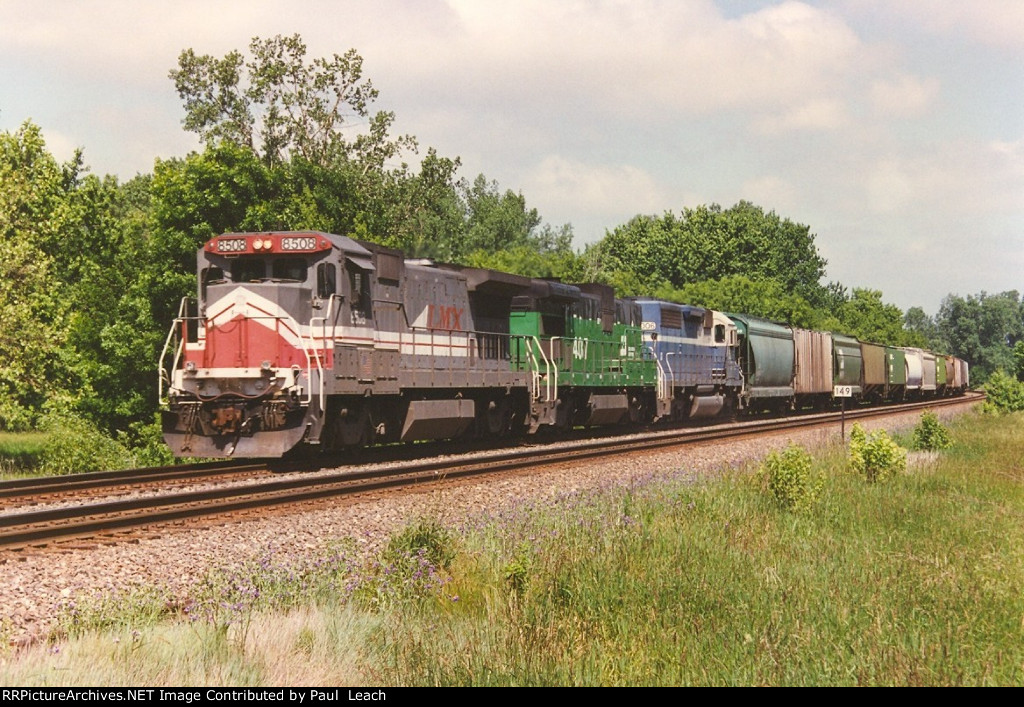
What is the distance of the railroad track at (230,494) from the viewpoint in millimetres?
11453

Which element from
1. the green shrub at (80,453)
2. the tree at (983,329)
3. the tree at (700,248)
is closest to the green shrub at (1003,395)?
the green shrub at (80,453)

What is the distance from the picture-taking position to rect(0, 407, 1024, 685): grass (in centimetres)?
643

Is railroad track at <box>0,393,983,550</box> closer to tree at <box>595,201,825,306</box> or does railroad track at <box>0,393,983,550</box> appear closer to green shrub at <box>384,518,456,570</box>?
green shrub at <box>384,518,456,570</box>

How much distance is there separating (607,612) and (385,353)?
1250cm

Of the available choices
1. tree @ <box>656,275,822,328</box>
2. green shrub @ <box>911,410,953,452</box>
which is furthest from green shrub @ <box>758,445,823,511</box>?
tree @ <box>656,275,822,328</box>

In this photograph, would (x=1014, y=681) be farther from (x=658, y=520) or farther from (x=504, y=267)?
(x=504, y=267)

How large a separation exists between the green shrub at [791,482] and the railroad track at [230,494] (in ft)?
16.3

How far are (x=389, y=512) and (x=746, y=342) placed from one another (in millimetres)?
27577

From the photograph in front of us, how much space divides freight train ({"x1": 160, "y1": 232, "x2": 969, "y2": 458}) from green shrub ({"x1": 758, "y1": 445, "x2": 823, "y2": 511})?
7.73 meters

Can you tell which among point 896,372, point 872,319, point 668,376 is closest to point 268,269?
point 668,376

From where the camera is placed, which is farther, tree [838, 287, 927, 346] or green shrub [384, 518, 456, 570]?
tree [838, 287, 927, 346]

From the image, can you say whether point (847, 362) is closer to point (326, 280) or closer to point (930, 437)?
point (930, 437)

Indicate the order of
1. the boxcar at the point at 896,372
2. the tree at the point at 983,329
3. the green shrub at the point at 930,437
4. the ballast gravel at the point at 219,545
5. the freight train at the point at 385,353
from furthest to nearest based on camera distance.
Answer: the tree at the point at 983,329 < the boxcar at the point at 896,372 < the green shrub at the point at 930,437 < the freight train at the point at 385,353 < the ballast gravel at the point at 219,545

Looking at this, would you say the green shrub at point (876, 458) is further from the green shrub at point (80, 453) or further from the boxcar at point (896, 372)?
the boxcar at point (896, 372)
